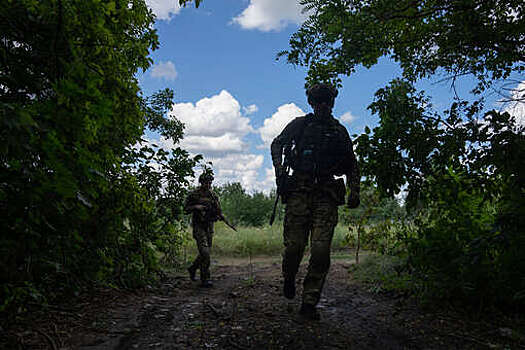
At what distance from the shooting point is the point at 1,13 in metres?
2.41

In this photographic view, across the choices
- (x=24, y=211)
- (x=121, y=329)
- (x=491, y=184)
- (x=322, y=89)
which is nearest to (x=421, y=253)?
(x=491, y=184)

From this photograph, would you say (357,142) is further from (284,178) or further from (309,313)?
(309,313)

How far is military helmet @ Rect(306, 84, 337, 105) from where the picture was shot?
3.67 metres

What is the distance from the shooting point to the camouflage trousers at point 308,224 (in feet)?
11.4

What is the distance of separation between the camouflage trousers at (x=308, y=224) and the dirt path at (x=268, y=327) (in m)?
0.52

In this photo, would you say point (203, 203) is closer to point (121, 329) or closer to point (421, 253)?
point (121, 329)

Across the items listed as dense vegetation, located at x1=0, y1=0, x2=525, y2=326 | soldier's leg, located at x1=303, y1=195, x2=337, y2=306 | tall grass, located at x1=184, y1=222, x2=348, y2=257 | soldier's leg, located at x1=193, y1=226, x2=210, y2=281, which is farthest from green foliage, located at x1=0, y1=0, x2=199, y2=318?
tall grass, located at x1=184, y1=222, x2=348, y2=257

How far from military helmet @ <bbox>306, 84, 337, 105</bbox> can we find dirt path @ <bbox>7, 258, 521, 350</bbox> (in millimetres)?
2207

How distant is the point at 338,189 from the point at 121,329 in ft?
7.88

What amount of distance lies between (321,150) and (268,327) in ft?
5.80

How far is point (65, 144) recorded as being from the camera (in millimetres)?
2072

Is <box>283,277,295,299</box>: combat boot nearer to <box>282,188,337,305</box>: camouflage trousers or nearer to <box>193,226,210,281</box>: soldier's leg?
<box>282,188,337,305</box>: camouflage trousers

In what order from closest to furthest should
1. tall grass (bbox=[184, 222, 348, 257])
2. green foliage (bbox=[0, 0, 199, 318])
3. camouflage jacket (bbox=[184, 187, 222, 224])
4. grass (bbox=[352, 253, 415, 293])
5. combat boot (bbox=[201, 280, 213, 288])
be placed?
green foliage (bbox=[0, 0, 199, 318])
grass (bbox=[352, 253, 415, 293])
combat boot (bbox=[201, 280, 213, 288])
camouflage jacket (bbox=[184, 187, 222, 224])
tall grass (bbox=[184, 222, 348, 257])

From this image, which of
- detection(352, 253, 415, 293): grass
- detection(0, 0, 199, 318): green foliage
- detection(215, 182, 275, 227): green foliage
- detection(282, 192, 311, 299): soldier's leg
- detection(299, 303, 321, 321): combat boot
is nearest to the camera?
detection(0, 0, 199, 318): green foliage
